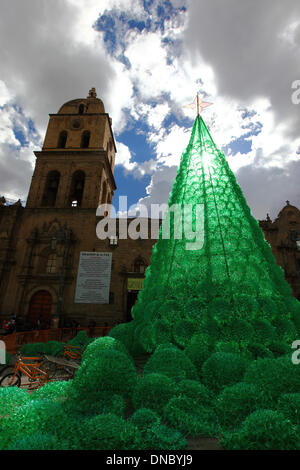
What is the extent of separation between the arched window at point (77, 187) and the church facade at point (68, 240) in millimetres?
96

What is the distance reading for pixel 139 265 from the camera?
63.8 ft

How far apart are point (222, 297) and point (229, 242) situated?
122 cm

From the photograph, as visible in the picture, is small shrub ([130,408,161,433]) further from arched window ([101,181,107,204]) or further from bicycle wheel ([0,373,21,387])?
arched window ([101,181,107,204])

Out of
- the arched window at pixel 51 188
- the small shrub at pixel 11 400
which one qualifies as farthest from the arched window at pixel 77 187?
the small shrub at pixel 11 400

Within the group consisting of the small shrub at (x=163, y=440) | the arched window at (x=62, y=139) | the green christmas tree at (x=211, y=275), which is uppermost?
the arched window at (x=62, y=139)

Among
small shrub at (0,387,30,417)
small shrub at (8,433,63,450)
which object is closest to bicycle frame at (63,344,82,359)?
small shrub at (0,387,30,417)

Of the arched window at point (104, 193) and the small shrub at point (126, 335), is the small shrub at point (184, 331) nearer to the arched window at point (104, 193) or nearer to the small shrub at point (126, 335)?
the small shrub at point (126, 335)

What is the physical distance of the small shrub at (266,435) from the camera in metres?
2.17

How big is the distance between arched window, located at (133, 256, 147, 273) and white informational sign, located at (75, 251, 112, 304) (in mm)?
2252

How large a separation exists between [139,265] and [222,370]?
638 inches

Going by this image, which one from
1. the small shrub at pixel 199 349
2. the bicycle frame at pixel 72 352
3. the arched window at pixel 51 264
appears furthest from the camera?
the arched window at pixel 51 264

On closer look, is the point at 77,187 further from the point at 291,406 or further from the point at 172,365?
the point at 291,406

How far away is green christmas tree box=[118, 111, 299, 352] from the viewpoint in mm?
4266

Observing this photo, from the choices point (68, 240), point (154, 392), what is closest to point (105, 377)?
point (154, 392)
